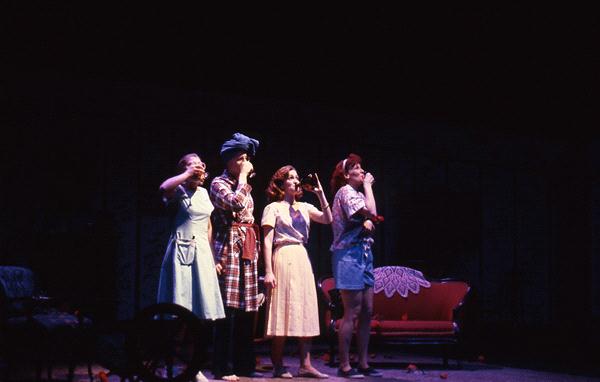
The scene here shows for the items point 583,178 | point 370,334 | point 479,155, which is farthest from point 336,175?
point 583,178

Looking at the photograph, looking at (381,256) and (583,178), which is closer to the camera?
(381,256)

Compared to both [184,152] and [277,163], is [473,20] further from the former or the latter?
[184,152]

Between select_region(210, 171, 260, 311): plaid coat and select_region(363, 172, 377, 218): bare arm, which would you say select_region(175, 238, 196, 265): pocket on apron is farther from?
select_region(363, 172, 377, 218): bare arm

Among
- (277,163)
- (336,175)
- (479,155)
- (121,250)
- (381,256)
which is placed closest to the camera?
(336,175)

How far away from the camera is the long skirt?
17.5 ft

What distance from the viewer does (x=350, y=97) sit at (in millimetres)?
9367

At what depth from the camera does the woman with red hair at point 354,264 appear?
5.56 m

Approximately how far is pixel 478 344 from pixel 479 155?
3577 mm

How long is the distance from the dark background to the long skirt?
2.54m

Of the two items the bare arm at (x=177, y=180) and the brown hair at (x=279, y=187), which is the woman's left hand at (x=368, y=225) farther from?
the bare arm at (x=177, y=180)

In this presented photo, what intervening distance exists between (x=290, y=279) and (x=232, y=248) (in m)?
0.56

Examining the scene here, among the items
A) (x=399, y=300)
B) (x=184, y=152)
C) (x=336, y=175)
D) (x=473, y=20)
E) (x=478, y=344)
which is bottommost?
(x=478, y=344)

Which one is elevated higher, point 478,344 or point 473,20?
point 473,20

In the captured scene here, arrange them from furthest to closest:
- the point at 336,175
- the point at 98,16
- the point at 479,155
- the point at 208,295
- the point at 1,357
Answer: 1. the point at 479,155
2. the point at 98,16
3. the point at 1,357
4. the point at 336,175
5. the point at 208,295
